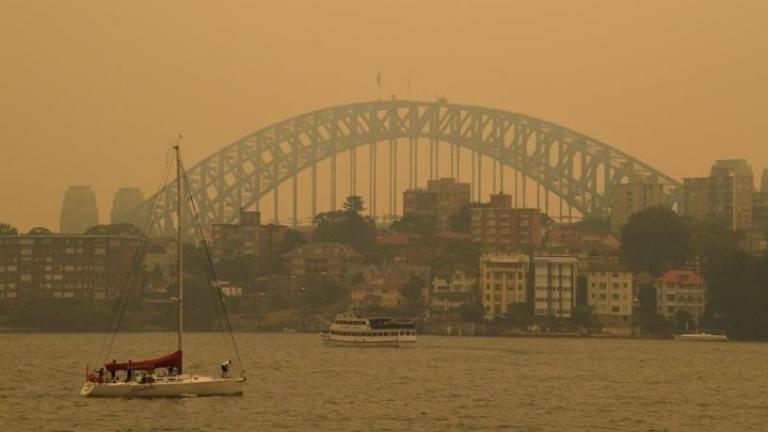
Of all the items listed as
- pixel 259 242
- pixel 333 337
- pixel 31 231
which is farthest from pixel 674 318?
pixel 31 231

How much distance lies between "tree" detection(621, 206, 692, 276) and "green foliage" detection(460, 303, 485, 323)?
16.2 m

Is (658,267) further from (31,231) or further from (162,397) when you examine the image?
(162,397)

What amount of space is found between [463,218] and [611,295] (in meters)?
36.2

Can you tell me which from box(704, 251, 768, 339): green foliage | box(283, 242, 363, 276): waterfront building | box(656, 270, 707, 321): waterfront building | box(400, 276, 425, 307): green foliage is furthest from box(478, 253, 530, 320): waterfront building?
box(283, 242, 363, 276): waterfront building

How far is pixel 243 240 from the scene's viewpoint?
6058 inches

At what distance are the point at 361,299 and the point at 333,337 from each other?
3128 centimetres

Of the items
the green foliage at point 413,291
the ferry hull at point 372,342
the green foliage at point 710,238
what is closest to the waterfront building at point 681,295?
the green foliage at point 710,238

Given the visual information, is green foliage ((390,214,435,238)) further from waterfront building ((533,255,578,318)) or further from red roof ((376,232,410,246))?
waterfront building ((533,255,578,318))

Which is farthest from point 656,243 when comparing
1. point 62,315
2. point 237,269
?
point 62,315

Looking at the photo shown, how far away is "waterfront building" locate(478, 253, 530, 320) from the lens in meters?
129

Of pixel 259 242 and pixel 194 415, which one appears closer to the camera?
pixel 194 415

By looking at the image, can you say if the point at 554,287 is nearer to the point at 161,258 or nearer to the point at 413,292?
the point at 413,292

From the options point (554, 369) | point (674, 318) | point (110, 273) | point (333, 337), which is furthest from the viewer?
point (110, 273)

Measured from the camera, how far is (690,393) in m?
66.0
